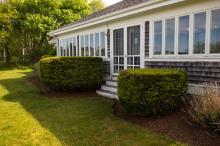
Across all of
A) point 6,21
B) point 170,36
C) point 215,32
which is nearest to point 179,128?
point 215,32

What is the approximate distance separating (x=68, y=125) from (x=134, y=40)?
485 centimetres

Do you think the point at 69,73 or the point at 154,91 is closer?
the point at 154,91

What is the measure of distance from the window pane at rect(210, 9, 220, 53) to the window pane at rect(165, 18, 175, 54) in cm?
146

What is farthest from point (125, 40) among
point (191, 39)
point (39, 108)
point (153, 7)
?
point (39, 108)

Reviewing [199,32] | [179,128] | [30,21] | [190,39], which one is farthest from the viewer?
[30,21]

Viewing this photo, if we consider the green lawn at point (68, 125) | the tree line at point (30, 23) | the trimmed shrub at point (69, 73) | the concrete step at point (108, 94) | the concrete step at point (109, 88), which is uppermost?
the tree line at point (30, 23)

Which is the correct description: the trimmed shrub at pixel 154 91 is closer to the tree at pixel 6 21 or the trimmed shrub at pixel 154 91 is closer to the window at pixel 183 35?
the window at pixel 183 35

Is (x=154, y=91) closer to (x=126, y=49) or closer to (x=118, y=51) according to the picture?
(x=126, y=49)

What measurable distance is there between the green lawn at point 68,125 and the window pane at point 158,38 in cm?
243

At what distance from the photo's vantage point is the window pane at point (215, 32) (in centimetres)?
691

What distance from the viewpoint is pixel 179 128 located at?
605 cm

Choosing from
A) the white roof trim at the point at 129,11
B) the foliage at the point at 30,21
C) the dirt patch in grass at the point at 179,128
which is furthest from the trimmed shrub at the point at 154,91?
the foliage at the point at 30,21

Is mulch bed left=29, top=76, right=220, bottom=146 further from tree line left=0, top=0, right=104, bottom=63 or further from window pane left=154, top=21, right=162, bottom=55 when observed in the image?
tree line left=0, top=0, right=104, bottom=63

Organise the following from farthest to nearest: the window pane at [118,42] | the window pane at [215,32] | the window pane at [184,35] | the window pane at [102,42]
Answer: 1. the window pane at [102,42]
2. the window pane at [118,42]
3. the window pane at [184,35]
4. the window pane at [215,32]
